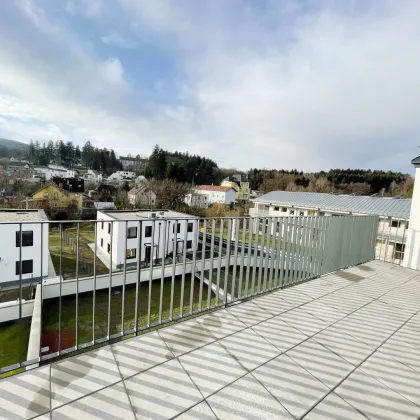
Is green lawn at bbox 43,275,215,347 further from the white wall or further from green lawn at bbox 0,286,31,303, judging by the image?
the white wall

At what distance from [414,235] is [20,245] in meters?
6.03

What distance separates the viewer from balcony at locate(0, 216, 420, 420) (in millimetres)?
1432

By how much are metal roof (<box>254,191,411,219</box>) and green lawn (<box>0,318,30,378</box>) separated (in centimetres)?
1946

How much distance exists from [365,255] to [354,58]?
165 inches

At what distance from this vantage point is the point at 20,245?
1254 mm

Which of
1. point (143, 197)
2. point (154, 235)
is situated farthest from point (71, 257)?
point (154, 235)

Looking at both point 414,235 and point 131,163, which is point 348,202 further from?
point 131,163

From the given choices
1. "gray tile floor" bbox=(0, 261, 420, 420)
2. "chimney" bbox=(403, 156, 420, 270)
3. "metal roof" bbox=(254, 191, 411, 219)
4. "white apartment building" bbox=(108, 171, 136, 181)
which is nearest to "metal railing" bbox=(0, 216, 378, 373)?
"gray tile floor" bbox=(0, 261, 420, 420)

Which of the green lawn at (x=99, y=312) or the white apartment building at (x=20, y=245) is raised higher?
the white apartment building at (x=20, y=245)

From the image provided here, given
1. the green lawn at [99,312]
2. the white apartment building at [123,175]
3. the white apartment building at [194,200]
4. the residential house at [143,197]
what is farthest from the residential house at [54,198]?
the white apartment building at [123,175]

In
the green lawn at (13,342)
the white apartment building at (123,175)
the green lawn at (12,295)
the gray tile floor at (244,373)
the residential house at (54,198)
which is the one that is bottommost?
the green lawn at (13,342)

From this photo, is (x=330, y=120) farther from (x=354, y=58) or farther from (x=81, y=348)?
(x=81, y=348)

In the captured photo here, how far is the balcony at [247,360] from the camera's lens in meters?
1.43

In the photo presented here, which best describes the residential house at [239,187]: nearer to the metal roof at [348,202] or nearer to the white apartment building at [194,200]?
the white apartment building at [194,200]
